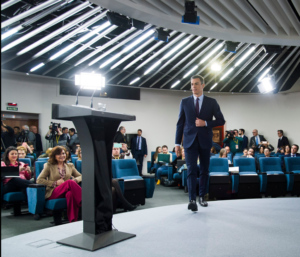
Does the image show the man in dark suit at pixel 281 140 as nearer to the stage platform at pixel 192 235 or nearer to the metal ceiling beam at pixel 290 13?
the metal ceiling beam at pixel 290 13

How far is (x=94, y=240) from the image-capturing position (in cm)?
189

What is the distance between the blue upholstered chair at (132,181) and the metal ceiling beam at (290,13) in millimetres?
3712

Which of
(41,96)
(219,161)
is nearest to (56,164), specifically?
(219,161)

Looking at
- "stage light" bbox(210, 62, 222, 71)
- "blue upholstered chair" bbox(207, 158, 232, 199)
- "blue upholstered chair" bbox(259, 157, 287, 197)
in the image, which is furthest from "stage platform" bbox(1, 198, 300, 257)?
"stage light" bbox(210, 62, 222, 71)

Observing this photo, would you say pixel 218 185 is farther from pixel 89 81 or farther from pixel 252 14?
pixel 89 81

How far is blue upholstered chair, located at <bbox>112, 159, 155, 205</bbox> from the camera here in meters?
4.21

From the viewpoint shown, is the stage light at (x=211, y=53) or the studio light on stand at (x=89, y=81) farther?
the stage light at (x=211, y=53)

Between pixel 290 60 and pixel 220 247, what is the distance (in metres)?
9.76

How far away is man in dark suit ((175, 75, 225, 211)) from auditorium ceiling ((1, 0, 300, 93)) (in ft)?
7.65

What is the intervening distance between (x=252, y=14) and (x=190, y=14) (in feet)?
4.26

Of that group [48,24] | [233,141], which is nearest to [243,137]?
[233,141]

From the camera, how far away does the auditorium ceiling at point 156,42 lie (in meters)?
5.39

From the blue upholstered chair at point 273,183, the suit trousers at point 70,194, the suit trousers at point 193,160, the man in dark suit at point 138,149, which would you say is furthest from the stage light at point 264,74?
the suit trousers at point 70,194

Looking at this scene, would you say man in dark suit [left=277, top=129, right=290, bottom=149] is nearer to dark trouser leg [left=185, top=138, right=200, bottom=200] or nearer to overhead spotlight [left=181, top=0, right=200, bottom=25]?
overhead spotlight [left=181, top=0, right=200, bottom=25]
